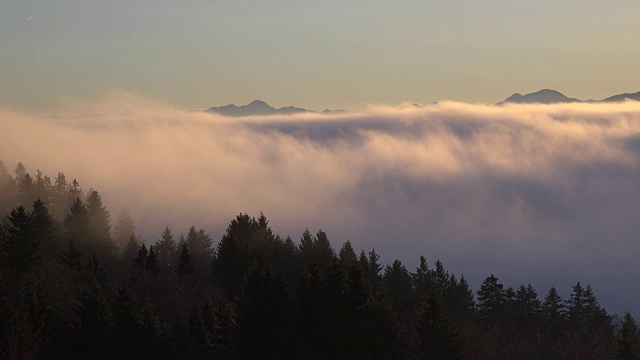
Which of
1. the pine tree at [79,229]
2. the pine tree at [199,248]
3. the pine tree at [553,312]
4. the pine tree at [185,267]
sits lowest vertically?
the pine tree at [553,312]

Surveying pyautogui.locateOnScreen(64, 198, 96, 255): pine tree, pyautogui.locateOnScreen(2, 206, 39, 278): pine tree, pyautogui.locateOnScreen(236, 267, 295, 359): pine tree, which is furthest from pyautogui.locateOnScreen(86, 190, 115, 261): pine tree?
pyautogui.locateOnScreen(236, 267, 295, 359): pine tree

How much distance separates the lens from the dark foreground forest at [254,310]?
5331 centimetres

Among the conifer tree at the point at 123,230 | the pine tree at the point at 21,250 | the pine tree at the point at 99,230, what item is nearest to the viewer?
the pine tree at the point at 21,250

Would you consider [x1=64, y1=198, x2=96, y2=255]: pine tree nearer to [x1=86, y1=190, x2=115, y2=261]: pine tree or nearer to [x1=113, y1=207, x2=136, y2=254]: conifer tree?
[x1=86, y1=190, x2=115, y2=261]: pine tree

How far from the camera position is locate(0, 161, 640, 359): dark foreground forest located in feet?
175

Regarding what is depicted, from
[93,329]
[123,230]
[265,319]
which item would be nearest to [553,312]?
[265,319]

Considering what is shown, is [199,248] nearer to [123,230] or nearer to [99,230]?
[99,230]

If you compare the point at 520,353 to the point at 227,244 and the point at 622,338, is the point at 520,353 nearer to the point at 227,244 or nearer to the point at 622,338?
the point at 622,338

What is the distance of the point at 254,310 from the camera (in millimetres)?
54875

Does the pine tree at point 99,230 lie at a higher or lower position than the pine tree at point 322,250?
higher

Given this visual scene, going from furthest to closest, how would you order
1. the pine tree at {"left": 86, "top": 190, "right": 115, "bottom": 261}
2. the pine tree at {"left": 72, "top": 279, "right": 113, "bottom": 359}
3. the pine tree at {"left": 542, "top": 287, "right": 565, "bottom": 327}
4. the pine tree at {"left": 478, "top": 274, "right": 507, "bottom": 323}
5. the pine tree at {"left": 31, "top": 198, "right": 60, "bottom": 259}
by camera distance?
the pine tree at {"left": 86, "top": 190, "right": 115, "bottom": 261} < the pine tree at {"left": 542, "top": 287, "right": 565, "bottom": 327} < the pine tree at {"left": 478, "top": 274, "right": 507, "bottom": 323} < the pine tree at {"left": 31, "top": 198, "right": 60, "bottom": 259} < the pine tree at {"left": 72, "top": 279, "right": 113, "bottom": 359}

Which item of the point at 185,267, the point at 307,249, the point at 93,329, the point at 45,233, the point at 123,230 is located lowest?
the point at 93,329

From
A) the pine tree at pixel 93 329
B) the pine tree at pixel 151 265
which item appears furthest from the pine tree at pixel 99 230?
the pine tree at pixel 93 329

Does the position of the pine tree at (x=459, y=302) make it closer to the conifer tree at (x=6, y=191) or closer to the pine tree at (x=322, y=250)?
the pine tree at (x=322, y=250)
